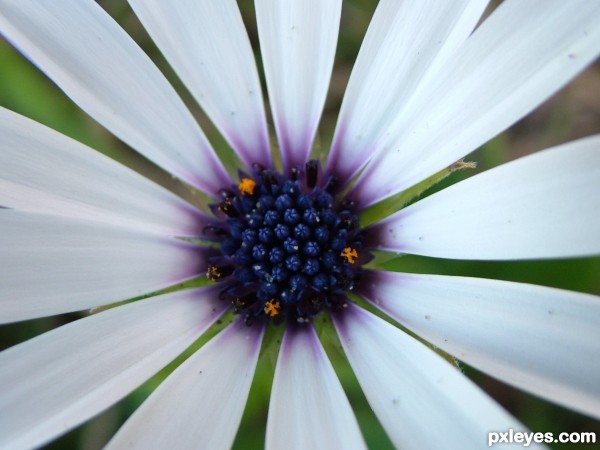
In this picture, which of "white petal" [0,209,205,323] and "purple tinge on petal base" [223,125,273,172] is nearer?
"white petal" [0,209,205,323]

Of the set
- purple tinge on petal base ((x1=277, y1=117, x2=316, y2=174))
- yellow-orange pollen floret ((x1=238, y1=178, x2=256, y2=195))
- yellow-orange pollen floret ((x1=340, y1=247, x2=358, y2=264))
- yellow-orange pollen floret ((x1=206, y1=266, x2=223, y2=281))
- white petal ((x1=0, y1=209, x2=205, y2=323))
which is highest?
purple tinge on petal base ((x1=277, y1=117, x2=316, y2=174))

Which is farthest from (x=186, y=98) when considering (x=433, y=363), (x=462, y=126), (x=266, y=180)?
(x=433, y=363)

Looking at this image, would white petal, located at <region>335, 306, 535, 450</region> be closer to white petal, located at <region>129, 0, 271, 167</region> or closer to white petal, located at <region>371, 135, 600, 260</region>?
white petal, located at <region>371, 135, 600, 260</region>

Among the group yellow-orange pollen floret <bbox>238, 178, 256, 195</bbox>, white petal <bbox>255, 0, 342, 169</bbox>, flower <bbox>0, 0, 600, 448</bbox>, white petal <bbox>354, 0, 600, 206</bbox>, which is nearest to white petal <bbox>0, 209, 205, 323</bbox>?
flower <bbox>0, 0, 600, 448</bbox>

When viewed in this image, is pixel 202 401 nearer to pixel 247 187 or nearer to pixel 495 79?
pixel 247 187

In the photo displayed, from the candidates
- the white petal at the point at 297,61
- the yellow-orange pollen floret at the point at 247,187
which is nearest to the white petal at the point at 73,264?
the yellow-orange pollen floret at the point at 247,187

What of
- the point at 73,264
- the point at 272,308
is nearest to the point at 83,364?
the point at 73,264

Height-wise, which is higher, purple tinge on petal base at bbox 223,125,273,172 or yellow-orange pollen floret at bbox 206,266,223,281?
purple tinge on petal base at bbox 223,125,273,172

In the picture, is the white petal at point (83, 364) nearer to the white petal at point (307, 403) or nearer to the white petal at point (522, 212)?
the white petal at point (307, 403)
